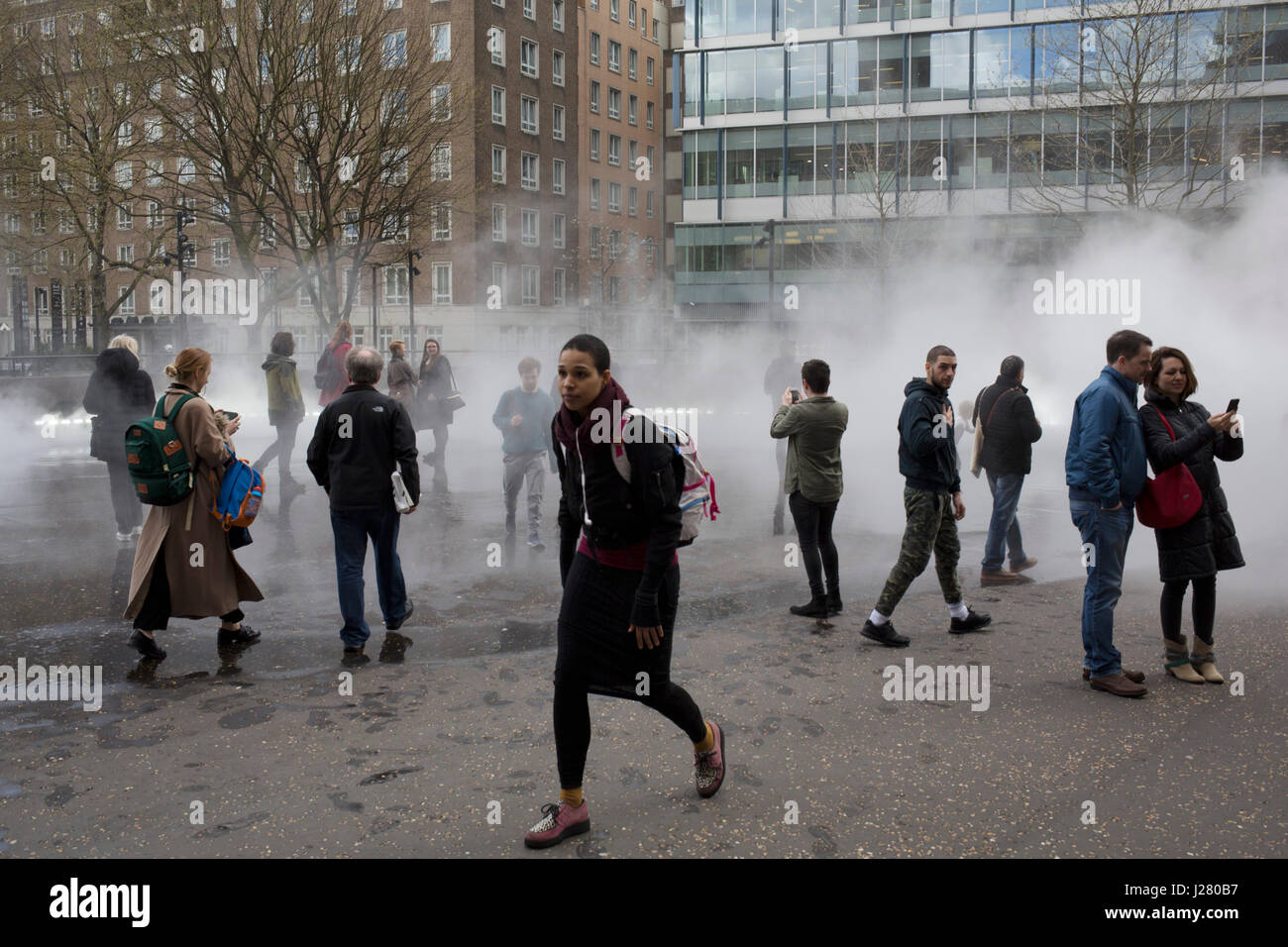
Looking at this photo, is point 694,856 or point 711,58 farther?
point 711,58

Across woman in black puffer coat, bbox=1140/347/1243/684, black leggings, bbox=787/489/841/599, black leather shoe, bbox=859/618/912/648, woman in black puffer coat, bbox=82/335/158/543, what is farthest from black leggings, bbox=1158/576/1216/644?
woman in black puffer coat, bbox=82/335/158/543

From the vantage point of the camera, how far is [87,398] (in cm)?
900

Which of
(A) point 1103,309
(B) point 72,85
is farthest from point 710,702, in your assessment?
(B) point 72,85

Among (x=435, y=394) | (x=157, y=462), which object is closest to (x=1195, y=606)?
(x=157, y=462)

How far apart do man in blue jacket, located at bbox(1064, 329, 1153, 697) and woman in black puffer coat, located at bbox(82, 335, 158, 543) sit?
23.3ft

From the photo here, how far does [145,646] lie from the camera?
5.88 metres

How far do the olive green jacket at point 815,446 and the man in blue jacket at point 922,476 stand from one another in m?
0.64

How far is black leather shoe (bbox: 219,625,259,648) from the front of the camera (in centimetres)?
616

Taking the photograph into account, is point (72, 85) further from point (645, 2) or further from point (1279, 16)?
point (645, 2)

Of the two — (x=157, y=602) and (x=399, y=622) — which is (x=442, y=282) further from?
(x=157, y=602)

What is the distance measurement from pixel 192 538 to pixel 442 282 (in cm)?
4343

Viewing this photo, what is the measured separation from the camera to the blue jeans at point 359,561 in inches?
239

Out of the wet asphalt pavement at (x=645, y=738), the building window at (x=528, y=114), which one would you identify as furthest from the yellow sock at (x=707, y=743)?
the building window at (x=528, y=114)

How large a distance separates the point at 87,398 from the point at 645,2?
63.0m
